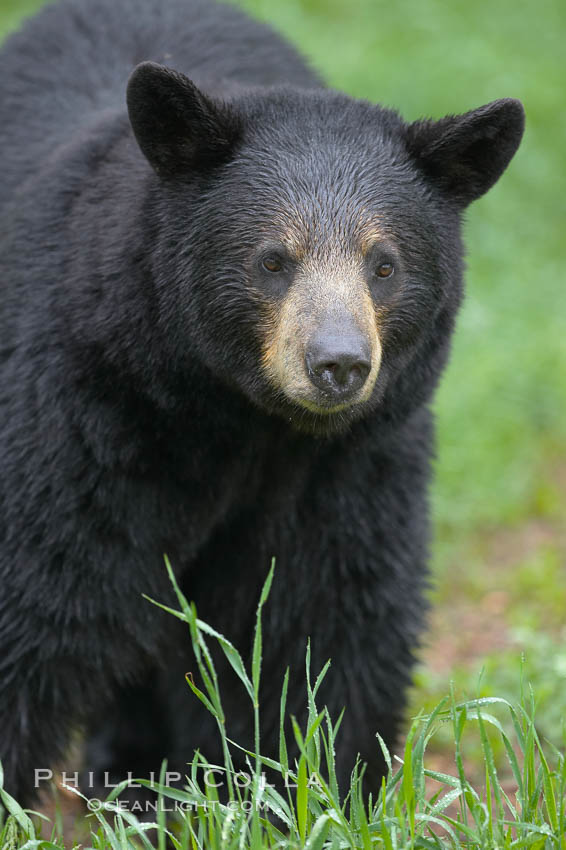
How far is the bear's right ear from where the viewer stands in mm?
3764

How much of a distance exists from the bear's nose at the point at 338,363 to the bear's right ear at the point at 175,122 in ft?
2.57

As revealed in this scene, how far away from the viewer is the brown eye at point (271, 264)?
3.80m

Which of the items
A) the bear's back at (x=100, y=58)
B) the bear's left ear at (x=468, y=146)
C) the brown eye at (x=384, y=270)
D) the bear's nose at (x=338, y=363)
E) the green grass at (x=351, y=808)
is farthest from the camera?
the bear's back at (x=100, y=58)

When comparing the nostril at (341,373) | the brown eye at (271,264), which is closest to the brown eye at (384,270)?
the brown eye at (271,264)

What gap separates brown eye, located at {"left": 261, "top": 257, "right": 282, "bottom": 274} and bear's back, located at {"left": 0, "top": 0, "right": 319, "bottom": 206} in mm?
1387

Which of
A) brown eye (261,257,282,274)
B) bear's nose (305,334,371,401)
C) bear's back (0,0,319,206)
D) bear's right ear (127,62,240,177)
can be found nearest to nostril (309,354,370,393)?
bear's nose (305,334,371,401)

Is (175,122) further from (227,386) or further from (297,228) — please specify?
(227,386)

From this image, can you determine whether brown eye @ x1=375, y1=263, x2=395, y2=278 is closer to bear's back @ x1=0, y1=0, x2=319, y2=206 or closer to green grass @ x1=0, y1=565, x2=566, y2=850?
green grass @ x1=0, y1=565, x2=566, y2=850

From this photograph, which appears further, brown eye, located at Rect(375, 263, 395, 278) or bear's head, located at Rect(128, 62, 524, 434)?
brown eye, located at Rect(375, 263, 395, 278)

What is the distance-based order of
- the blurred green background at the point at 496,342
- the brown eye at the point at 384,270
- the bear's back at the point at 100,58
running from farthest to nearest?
the blurred green background at the point at 496,342
the bear's back at the point at 100,58
the brown eye at the point at 384,270

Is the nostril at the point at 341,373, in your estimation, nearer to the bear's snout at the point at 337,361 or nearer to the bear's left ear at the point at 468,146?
the bear's snout at the point at 337,361

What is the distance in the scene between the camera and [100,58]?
17.8 feet

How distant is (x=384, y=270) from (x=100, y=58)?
7.13 ft

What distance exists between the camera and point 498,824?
10.8 ft
